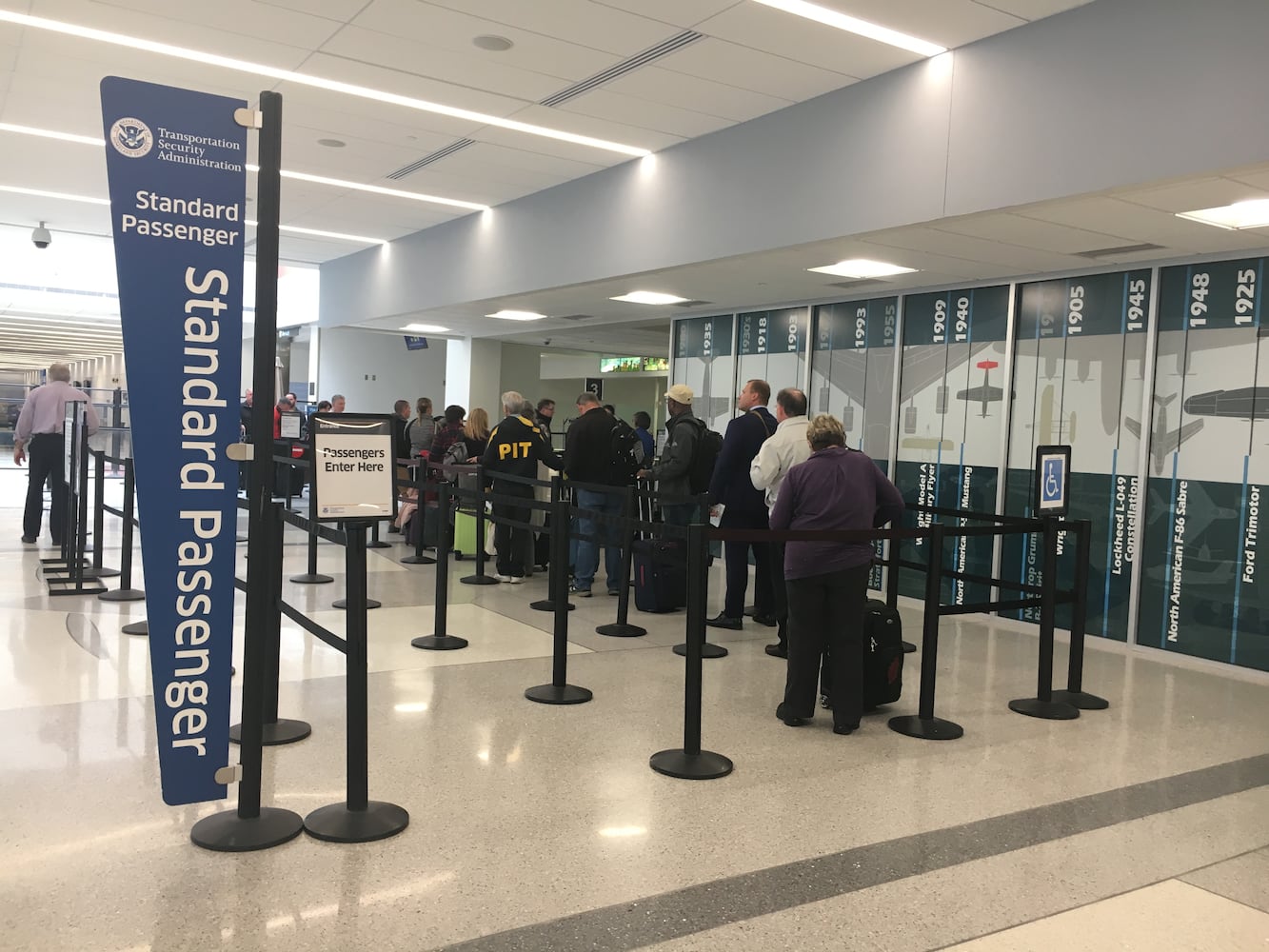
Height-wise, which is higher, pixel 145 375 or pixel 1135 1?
pixel 1135 1

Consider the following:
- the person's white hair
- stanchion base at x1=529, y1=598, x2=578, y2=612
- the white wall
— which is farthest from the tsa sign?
the white wall

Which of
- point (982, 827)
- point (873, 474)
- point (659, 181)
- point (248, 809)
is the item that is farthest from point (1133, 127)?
point (248, 809)

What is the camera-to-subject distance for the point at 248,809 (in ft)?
10.8

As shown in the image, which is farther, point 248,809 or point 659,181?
point 659,181

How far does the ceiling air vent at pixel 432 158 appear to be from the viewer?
7750mm

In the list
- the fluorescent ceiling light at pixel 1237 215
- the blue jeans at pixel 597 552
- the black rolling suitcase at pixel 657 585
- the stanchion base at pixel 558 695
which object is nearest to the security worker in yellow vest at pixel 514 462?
the blue jeans at pixel 597 552

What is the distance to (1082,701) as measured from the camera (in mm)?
5395

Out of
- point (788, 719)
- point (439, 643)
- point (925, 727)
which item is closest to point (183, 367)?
point (788, 719)

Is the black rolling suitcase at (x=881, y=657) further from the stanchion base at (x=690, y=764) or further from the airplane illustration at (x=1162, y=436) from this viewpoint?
the airplane illustration at (x=1162, y=436)

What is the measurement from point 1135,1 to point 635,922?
4497 mm

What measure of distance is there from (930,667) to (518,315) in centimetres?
820

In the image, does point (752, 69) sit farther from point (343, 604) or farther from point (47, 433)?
point (47, 433)

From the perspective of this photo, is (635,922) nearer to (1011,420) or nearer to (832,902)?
(832,902)

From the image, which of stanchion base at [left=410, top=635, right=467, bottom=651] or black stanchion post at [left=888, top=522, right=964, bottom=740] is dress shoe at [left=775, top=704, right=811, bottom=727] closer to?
black stanchion post at [left=888, top=522, right=964, bottom=740]
